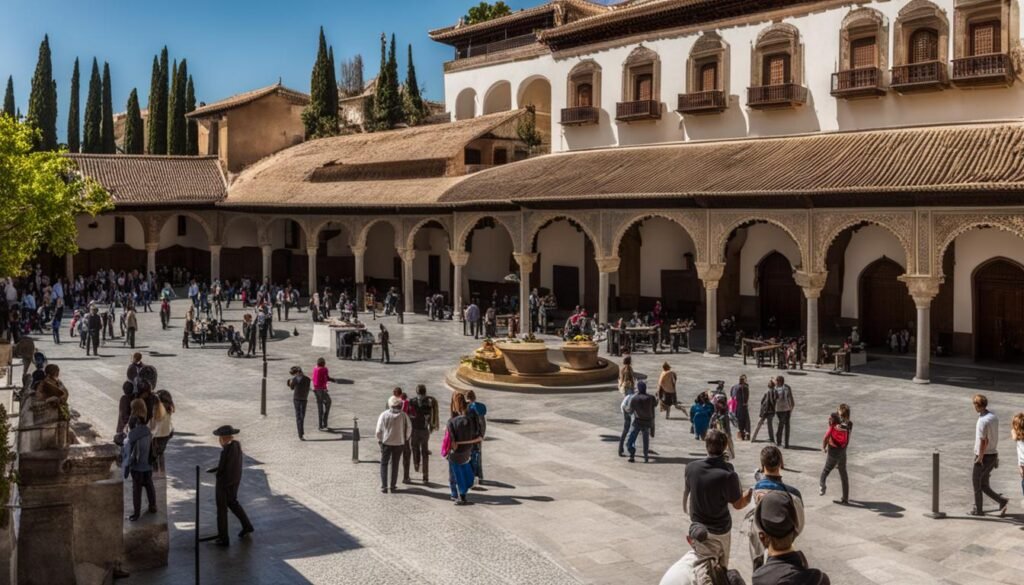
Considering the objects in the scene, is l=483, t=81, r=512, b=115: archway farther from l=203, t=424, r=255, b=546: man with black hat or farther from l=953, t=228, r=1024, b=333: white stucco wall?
l=203, t=424, r=255, b=546: man with black hat

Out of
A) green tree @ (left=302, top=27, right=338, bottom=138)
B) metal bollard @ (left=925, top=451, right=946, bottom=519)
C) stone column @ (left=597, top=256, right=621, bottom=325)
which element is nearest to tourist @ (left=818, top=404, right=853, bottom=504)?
metal bollard @ (left=925, top=451, right=946, bottom=519)

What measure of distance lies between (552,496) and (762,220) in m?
15.9

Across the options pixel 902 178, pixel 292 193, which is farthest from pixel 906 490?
pixel 292 193

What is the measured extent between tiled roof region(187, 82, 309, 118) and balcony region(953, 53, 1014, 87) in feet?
128

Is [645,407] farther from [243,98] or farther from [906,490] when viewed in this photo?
[243,98]

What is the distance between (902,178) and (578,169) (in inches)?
509

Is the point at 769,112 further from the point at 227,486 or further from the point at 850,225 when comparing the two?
the point at 227,486

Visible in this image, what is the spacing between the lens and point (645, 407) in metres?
15.2

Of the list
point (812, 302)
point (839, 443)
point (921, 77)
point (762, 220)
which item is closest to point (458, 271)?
point (762, 220)

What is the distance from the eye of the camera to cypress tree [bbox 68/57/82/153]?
2533 inches

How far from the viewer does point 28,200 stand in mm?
18062

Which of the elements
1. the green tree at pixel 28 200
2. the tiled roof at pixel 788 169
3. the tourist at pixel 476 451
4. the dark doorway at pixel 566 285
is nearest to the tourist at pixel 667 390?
the tourist at pixel 476 451

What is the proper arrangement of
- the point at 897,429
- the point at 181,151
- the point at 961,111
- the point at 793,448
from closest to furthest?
the point at 793,448 → the point at 897,429 → the point at 961,111 → the point at 181,151

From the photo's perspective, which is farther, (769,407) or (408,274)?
(408,274)
